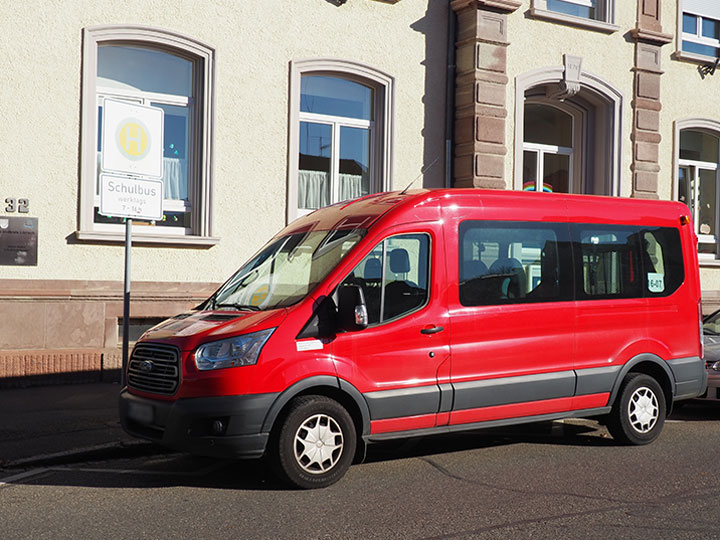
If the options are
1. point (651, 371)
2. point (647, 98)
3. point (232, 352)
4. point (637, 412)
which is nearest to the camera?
point (232, 352)

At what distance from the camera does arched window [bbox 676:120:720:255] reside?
16.7m

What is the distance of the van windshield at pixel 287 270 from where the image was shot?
664 cm

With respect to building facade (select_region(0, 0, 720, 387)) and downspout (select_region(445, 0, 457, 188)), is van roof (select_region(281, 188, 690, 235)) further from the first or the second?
downspout (select_region(445, 0, 457, 188))

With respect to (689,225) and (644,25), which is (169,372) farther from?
(644,25)

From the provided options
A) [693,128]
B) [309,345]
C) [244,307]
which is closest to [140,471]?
[244,307]

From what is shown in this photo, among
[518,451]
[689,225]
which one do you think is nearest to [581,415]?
[518,451]

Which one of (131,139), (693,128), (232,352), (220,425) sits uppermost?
(693,128)

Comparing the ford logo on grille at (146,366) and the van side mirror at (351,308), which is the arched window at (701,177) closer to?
the van side mirror at (351,308)

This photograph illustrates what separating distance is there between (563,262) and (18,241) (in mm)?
6952

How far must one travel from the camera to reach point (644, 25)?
1552 centimetres

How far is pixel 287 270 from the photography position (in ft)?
22.8

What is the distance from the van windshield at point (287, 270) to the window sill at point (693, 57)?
11.4m

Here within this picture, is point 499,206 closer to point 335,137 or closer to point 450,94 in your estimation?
point 335,137

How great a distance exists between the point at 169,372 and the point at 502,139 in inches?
349
